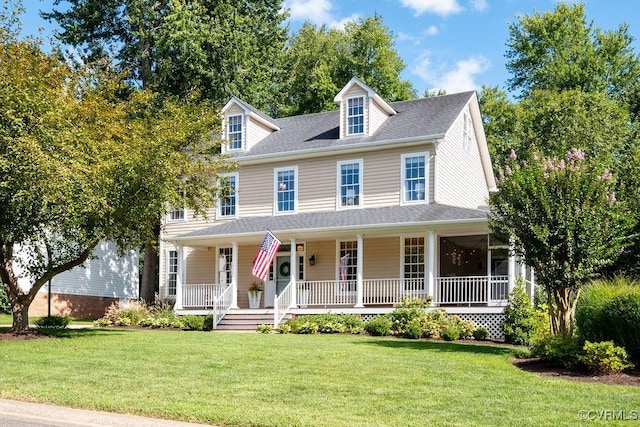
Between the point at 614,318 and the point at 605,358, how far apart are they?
4.04 ft

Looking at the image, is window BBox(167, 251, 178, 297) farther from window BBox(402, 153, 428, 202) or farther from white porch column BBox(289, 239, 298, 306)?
window BBox(402, 153, 428, 202)

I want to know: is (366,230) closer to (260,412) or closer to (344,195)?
(344,195)

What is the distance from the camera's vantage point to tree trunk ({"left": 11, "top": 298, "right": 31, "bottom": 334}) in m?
18.4

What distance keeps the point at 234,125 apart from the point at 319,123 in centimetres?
334

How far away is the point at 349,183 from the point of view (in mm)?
25406

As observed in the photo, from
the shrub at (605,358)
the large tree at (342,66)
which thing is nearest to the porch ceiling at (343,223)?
the shrub at (605,358)

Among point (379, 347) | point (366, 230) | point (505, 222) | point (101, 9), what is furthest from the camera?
point (101, 9)

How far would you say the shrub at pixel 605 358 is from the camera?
1144 cm

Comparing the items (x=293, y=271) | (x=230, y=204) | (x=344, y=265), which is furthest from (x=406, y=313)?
(x=230, y=204)

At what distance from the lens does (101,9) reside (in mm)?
31734

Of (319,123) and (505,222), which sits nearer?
(505,222)

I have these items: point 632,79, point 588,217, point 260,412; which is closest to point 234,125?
point 588,217

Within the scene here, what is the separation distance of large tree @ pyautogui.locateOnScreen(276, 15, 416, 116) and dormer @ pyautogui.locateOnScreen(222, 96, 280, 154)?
13963 millimetres

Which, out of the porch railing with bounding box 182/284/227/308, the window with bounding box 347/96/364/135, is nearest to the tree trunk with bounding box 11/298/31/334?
the porch railing with bounding box 182/284/227/308
